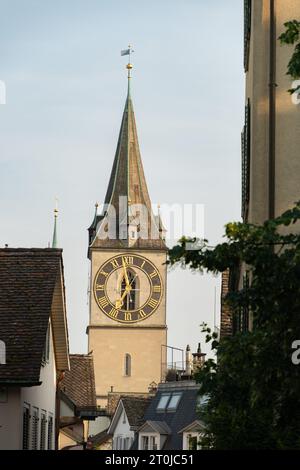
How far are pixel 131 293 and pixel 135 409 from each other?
39.2 m

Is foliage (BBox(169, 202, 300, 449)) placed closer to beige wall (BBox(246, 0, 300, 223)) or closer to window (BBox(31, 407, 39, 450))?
beige wall (BBox(246, 0, 300, 223))

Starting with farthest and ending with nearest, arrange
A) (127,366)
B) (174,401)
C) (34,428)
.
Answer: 1. (127,366)
2. (174,401)
3. (34,428)

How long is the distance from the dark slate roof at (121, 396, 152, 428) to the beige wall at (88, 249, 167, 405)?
3267cm

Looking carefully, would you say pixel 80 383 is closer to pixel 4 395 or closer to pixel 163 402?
pixel 4 395

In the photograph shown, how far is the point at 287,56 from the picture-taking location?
18.7 m

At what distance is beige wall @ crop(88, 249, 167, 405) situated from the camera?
406 ft

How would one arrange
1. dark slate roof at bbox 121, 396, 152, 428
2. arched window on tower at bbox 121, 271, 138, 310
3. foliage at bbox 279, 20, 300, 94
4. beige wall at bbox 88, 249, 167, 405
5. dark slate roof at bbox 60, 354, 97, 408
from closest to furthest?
foliage at bbox 279, 20, 300, 94, dark slate roof at bbox 60, 354, 97, 408, dark slate roof at bbox 121, 396, 152, 428, beige wall at bbox 88, 249, 167, 405, arched window on tower at bbox 121, 271, 138, 310

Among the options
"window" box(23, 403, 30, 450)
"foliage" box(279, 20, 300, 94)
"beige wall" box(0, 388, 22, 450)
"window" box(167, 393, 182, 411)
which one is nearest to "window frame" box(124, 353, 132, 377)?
"window" box(167, 393, 182, 411)

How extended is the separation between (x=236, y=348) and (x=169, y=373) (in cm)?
9509

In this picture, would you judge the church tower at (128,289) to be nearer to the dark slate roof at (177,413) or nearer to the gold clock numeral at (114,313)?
the gold clock numeral at (114,313)

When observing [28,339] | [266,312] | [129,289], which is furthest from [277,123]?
[129,289]

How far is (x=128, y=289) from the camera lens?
126m
